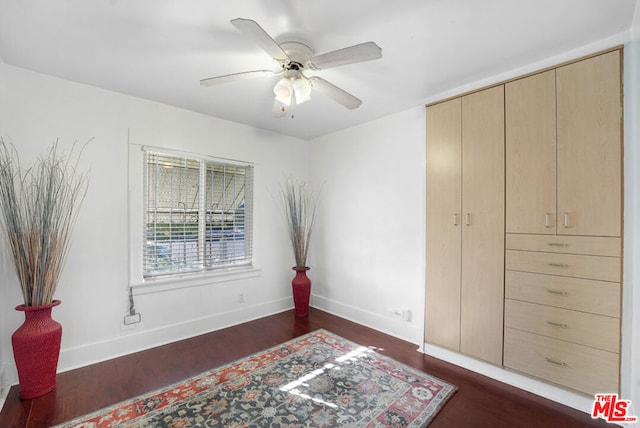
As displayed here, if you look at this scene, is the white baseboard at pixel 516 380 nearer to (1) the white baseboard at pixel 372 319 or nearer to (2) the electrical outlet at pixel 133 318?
(1) the white baseboard at pixel 372 319

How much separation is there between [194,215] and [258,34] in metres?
2.31

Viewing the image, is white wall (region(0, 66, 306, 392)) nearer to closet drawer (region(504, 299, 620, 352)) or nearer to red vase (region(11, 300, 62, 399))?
red vase (region(11, 300, 62, 399))

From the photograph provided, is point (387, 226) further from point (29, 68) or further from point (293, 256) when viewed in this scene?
point (29, 68)

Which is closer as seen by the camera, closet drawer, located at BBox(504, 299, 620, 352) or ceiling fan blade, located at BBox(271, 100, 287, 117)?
closet drawer, located at BBox(504, 299, 620, 352)

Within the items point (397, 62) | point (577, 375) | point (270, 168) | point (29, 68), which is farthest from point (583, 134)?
point (29, 68)

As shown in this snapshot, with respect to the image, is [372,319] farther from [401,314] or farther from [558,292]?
[558,292]

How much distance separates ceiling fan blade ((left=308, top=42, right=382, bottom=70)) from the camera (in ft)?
5.28

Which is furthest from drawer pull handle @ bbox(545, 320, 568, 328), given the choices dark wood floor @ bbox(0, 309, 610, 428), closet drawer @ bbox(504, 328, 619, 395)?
dark wood floor @ bbox(0, 309, 610, 428)

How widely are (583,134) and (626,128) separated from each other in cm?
21

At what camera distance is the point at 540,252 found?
220 centimetres

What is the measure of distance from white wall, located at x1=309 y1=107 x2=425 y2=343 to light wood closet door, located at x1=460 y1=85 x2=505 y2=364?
19.7 inches

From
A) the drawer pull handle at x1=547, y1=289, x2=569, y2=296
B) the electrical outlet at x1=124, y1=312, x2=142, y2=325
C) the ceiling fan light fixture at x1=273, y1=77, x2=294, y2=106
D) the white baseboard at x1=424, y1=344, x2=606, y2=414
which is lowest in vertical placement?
the white baseboard at x1=424, y1=344, x2=606, y2=414

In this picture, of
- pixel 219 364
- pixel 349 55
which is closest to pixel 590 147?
pixel 349 55

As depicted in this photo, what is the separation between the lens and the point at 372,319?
11.5 ft
